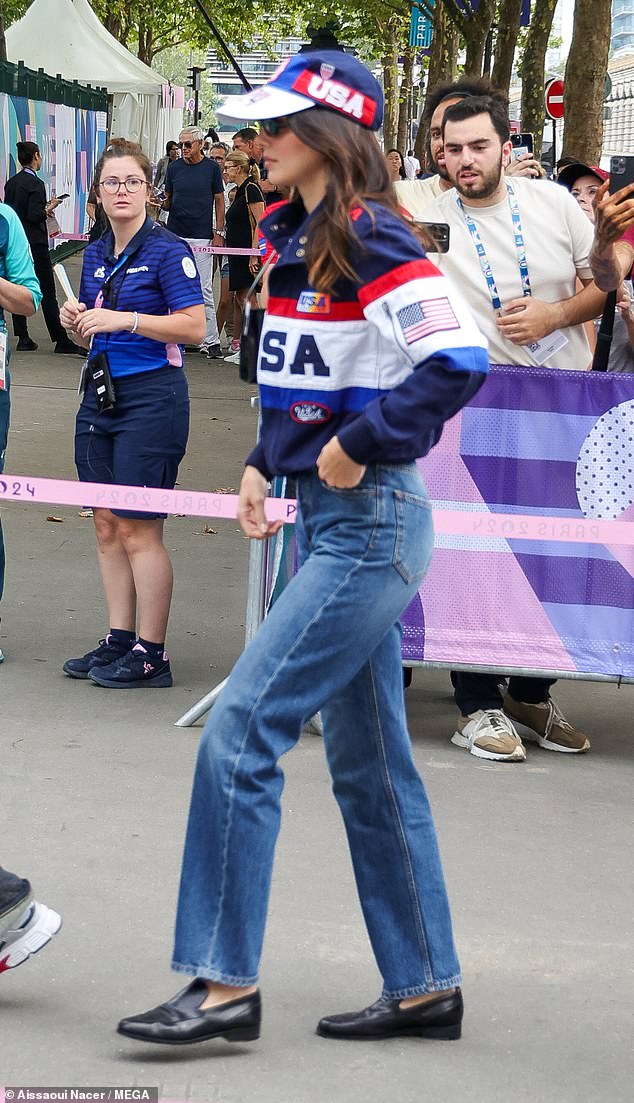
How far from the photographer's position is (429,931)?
10.7 feet

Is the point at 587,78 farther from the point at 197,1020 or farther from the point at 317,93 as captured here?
the point at 197,1020

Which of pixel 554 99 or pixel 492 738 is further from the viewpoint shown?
pixel 554 99

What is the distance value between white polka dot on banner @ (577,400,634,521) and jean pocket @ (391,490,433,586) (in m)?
2.19

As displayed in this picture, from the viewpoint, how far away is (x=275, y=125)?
302cm

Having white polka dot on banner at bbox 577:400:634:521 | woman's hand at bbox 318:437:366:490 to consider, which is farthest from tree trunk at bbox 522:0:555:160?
woman's hand at bbox 318:437:366:490

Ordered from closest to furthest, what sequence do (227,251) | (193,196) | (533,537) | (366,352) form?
(366,352)
(533,537)
(227,251)
(193,196)

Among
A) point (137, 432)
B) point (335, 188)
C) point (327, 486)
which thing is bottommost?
point (137, 432)

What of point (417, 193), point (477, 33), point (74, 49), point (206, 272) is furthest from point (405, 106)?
point (417, 193)

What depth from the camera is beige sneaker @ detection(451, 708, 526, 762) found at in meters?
5.47

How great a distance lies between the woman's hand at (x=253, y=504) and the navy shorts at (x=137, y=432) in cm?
267

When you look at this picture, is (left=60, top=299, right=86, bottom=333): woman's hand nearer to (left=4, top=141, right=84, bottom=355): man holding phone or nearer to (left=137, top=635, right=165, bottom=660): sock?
(left=137, top=635, right=165, bottom=660): sock

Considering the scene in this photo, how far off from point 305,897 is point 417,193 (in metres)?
3.07

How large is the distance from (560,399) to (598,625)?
29.7 inches

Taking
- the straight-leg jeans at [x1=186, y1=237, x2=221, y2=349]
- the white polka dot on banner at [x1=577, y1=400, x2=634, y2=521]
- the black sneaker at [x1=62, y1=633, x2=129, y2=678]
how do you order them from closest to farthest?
the white polka dot on banner at [x1=577, y1=400, x2=634, y2=521], the black sneaker at [x1=62, y1=633, x2=129, y2=678], the straight-leg jeans at [x1=186, y1=237, x2=221, y2=349]
